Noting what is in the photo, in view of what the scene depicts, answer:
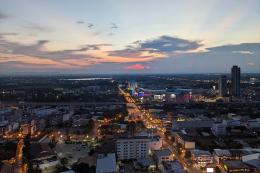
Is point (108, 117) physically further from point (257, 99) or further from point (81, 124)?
point (257, 99)

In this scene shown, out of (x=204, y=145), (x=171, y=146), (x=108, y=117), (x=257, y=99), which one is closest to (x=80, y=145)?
(x=171, y=146)

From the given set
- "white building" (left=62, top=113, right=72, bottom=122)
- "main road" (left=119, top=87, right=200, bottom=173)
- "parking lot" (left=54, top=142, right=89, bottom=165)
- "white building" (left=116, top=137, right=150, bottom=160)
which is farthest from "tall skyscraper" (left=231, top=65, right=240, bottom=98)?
"parking lot" (left=54, top=142, right=89, bottom=165)

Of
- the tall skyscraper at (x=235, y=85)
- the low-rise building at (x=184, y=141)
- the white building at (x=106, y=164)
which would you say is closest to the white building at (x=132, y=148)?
the white building at (x=106, y=164)

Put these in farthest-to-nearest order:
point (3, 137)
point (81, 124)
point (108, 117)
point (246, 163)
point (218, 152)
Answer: point (108, 117) → point (81, 124) → point (3, 137) → point (218, 152) → point (246, 163)

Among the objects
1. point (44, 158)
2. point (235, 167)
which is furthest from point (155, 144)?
point (44, 158)

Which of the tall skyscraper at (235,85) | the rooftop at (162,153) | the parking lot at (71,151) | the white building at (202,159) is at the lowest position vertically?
the parking lot at (71,151)

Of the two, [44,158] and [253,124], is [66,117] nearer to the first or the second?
[44,158]

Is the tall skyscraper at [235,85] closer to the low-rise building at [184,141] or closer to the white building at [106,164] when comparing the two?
the low-rise building at [184,141]
